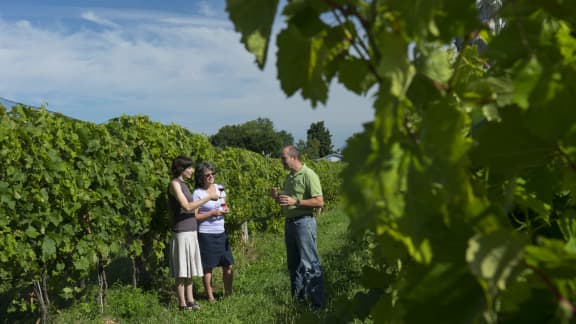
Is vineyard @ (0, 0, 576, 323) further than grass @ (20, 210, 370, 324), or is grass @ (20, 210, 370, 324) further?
grass @ (20, 210, 370, 324)

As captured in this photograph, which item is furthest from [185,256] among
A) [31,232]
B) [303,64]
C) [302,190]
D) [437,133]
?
[437,133]

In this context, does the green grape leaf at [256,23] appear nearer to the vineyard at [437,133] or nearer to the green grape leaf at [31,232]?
the vineyard at [437,133]

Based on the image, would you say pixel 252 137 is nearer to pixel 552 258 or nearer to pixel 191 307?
pixel 191 307

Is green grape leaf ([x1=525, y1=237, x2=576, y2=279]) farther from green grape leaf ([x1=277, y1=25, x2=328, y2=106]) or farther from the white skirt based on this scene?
the white skirt

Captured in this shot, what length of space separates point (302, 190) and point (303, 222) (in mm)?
377

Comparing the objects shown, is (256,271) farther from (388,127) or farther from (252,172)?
(388,127)

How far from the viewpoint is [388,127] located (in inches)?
19.6

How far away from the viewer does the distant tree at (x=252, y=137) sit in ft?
302

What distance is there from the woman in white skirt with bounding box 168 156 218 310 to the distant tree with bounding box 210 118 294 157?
275 feet

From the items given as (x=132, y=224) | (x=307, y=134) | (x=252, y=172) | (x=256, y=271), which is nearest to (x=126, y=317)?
(x=132, y=224)

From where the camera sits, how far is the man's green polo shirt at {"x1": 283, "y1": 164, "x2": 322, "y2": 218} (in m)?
6.00

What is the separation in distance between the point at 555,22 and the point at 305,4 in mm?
402

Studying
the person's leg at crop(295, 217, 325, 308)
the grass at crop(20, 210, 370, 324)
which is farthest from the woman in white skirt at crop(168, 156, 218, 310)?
the person's leg at crop(295, 217, 325, 308)

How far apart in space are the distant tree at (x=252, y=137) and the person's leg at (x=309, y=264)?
84.4 meters
